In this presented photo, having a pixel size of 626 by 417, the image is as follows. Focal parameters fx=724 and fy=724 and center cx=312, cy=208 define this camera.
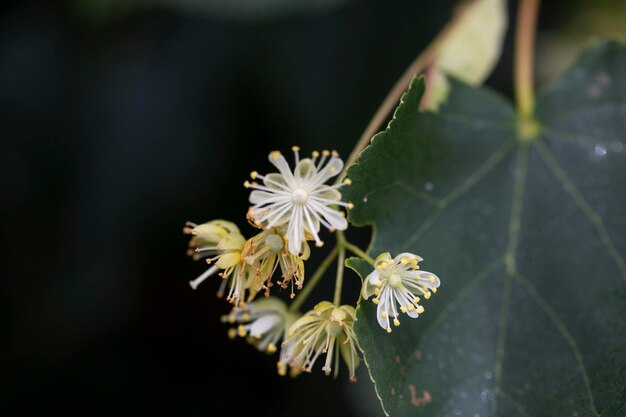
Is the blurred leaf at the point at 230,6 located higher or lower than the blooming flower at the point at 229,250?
higher

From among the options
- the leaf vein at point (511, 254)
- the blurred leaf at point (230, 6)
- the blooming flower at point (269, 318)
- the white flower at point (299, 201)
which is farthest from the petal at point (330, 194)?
the blurred leaf at point (230, 6)

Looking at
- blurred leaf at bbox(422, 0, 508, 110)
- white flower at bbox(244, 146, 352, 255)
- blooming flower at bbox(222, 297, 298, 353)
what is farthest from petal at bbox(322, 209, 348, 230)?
blurred leaf at bbox(422, 0, 508, 110)

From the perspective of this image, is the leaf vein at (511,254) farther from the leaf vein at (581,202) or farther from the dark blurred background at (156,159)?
the dark blurred background at (156,159)

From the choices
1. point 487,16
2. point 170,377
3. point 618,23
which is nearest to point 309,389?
point 170,377

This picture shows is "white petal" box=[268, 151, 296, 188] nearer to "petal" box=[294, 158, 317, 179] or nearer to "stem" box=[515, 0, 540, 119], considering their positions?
"petal" box=[294, 158, 317, 179]

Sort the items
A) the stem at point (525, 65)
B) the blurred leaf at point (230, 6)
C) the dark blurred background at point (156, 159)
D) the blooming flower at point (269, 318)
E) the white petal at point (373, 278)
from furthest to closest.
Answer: the dark blurred background at point (156, 159)
the blurred leaf at point (230, 6)
the stem at point (525, 65)
the blooming flower at point (269, 318)
the white petal at point (373, 278)

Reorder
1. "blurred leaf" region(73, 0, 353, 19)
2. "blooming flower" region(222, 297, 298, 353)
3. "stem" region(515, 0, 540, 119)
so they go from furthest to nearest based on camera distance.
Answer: "blurred leaf" region(73, 0, 353, 19), "stem" region(515, 0, 540, 119), "blooming flower" region(222, 297, 298, 353)
